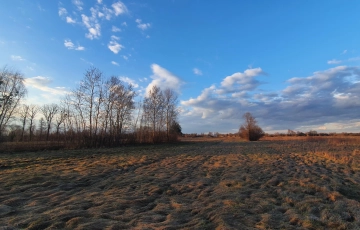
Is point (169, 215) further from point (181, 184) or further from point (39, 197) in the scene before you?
point (39, 197)

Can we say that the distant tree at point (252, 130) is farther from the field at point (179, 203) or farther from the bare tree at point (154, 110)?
the field at point (179, 203)

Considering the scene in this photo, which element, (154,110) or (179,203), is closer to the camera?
(179,203)

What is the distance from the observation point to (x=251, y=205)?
18.1 feet

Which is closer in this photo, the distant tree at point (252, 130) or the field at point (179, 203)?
the field at point (179, 203)

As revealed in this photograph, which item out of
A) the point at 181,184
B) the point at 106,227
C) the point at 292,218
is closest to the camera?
the point at 106,227

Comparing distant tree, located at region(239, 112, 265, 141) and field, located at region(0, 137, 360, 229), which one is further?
distant tree, located at region(239, 112, 265, 141)

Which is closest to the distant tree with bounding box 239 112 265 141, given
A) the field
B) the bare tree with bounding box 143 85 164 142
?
the bare tree with bounding box 143 85 164 142

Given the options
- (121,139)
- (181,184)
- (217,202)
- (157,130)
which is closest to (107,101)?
(121,139)

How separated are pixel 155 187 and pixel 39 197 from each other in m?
3.44

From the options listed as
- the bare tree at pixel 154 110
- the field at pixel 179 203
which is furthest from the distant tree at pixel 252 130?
the field at pixel 179 203

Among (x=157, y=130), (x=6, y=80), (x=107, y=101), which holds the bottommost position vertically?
(x=157, y=130)

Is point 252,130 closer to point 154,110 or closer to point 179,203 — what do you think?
point 154,110

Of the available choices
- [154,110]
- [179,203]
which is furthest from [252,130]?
[179,203]

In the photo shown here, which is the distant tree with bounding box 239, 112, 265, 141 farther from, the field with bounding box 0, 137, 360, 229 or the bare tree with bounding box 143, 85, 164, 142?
the field with bounding box 0, 137, 360, 229
